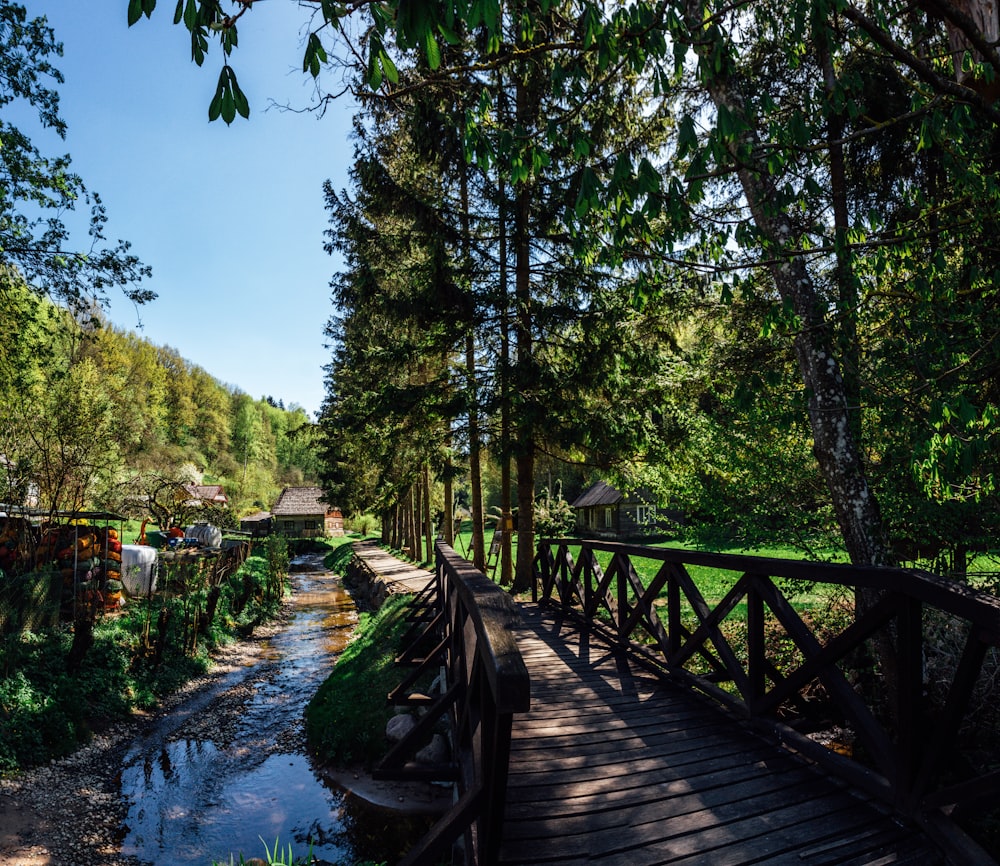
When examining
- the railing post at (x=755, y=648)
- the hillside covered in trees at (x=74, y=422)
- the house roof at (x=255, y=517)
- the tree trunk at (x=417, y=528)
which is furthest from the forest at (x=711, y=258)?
the house roof at (x=255, y=517)

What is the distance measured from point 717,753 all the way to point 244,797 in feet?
20.3

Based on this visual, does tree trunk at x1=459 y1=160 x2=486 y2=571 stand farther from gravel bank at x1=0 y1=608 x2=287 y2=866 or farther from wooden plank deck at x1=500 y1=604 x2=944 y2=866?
wooden plank deck at x1=500 y1=604 x2=944 y2=866

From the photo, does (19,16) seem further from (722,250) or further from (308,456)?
(308,456)

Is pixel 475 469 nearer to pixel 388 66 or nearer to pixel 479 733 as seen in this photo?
pixel 479 733

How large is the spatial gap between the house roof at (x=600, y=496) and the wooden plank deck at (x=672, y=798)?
1218 inches

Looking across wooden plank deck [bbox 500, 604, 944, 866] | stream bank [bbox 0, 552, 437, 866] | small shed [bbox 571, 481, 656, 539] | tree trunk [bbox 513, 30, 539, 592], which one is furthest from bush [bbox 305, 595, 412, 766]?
Answer: small shed [bbox 571, 481, 656, 539]

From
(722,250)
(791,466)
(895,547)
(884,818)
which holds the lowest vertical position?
(884,818)

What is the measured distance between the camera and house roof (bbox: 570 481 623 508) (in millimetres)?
35781

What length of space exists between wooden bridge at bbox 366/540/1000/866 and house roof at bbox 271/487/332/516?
169 ft

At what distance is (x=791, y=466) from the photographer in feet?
22.2

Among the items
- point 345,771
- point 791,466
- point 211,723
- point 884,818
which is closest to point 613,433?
point 791,466

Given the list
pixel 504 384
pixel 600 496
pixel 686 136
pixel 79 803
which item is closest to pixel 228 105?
pixel 686 136

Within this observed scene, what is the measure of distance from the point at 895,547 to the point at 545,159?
539 centimetres

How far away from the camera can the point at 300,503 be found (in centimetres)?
5438
